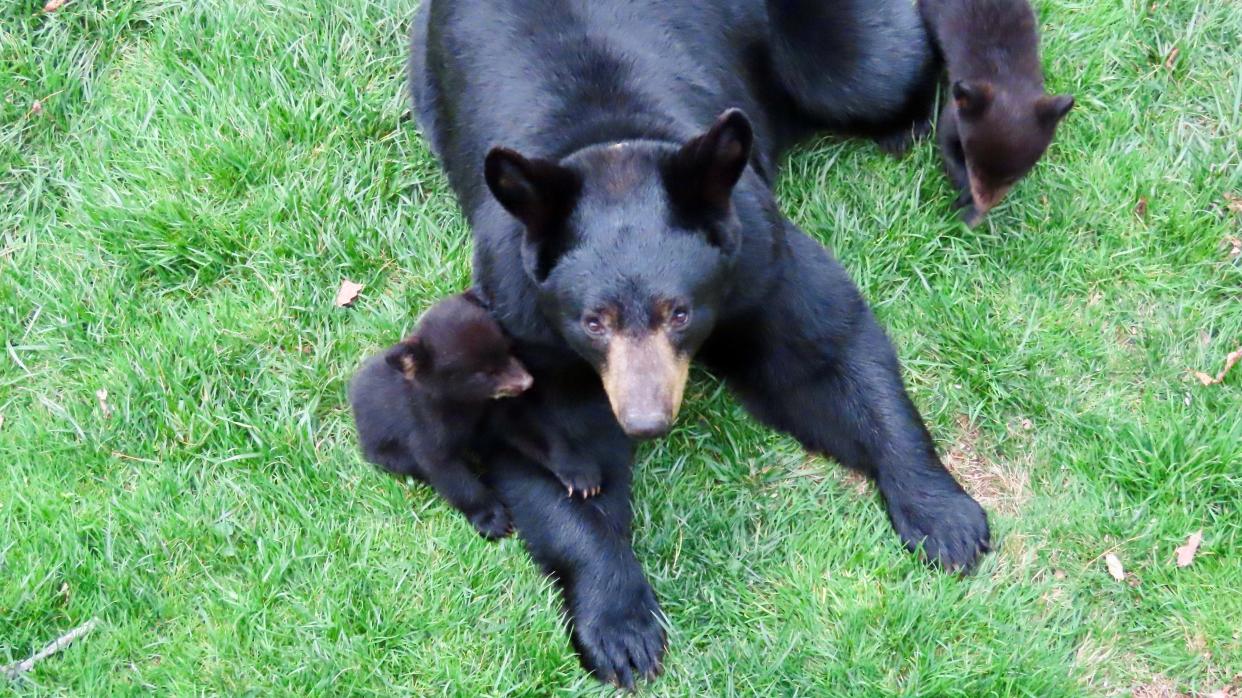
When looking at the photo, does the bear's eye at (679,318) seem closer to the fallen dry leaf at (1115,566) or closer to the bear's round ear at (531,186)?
the bear's round ear at (531,186)

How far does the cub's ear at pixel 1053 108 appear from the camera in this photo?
17.4ft

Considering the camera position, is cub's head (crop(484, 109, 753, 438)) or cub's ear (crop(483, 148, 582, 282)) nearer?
cub's ear (crop(483, 148, 582, 282))

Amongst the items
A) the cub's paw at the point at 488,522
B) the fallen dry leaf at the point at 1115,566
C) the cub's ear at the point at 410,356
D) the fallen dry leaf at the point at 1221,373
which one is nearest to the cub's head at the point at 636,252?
the cub's ear at the point at 410,356

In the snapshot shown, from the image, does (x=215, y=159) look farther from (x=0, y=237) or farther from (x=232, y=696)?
(x=232, y=696)

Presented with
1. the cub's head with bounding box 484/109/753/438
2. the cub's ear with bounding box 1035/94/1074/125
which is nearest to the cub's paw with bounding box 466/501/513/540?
the cub's head with bounding box 484/109/753/438

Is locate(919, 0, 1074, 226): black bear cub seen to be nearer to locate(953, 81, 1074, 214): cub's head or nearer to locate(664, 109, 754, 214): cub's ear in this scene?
locate(953, 81, 1074, 214): cub's head

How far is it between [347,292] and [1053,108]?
2.84m

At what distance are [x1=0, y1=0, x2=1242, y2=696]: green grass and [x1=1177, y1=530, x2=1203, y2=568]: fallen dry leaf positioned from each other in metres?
0.04

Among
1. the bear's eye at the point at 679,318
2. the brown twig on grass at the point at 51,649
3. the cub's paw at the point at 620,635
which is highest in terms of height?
the bear's eye at the point at 679,318

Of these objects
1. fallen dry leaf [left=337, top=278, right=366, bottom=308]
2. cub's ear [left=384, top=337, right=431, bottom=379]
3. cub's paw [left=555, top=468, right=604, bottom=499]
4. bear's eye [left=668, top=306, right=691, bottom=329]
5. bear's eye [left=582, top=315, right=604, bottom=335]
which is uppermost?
bear's eye [left=668, top=306, right=691, bottom=329]

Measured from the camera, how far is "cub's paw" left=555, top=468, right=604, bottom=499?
15.8ft

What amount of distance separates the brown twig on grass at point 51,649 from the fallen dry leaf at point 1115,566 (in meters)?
3.48

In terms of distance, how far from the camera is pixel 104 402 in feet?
17.5

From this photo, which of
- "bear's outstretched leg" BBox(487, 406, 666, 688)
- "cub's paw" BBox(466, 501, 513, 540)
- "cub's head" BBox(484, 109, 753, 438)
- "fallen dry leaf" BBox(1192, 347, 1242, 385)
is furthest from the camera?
"fallen dry leaf" BBox(1192, 347, 1242, 385)
